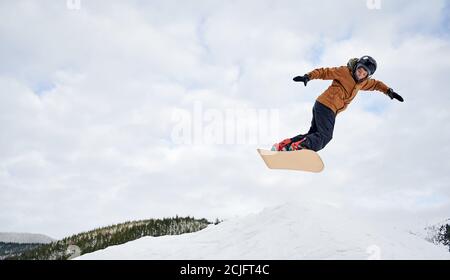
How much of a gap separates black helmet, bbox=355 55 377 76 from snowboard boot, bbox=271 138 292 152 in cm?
202

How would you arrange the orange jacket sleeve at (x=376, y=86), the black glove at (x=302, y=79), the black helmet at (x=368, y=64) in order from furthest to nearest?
the orange jacket sleeve at (x=376, y=86)
the black helmet at (x=368, y=64)
the black glove at (x=302, y=79)

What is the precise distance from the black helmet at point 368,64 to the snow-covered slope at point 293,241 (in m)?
2.78

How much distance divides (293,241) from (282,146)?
2.89m

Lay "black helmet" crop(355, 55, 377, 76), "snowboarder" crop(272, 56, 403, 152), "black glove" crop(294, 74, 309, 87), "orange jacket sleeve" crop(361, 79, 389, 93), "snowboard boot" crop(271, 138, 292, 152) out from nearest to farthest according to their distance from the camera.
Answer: "black glove" crop(294, 74, 309, 87) < "black helmet" crop(355, 55, 377, 76) < "snowboarder" crop(272, 56, 403, 152) < "snowboard boot" crop(271, 138, 292, 152) < "orange jacket sleeve" crop(361, 79, 389, 93)

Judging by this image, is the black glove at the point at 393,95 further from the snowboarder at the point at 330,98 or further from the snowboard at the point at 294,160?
the snowboard at the point at 294,160

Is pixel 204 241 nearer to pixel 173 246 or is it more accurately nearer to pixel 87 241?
pixel 173 246

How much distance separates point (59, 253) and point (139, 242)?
38.5 feet

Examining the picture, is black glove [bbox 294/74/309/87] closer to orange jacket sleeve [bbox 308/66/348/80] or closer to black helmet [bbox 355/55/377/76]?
orange jacket sleeve [bbox 308/66/348/80]

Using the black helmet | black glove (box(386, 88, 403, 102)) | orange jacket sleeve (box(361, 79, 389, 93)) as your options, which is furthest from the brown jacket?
black glove (box(386, 88, 403, 102))

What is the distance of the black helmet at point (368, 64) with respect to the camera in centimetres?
798

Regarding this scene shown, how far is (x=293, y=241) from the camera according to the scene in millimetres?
6062

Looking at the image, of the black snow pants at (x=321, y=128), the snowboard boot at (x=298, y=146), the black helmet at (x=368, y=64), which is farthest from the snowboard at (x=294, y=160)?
the black helmet at (x=368, y=64)

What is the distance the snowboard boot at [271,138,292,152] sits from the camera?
8.51 metres

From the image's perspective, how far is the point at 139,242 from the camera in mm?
7871
